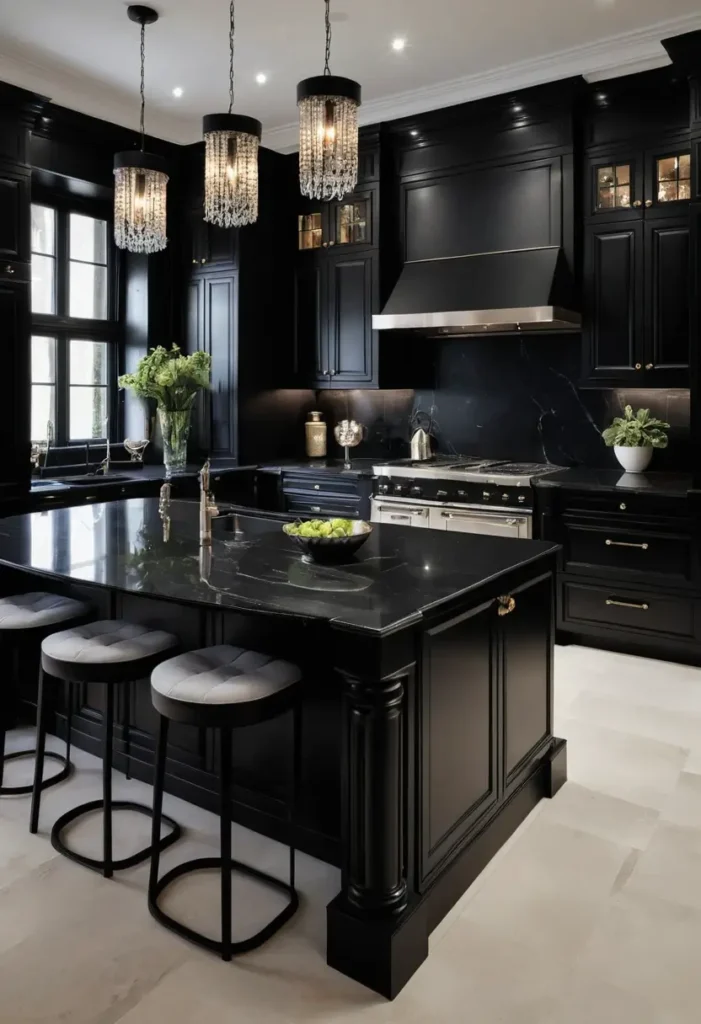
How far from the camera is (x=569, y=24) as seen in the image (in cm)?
427

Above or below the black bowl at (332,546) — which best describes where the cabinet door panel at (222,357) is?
above

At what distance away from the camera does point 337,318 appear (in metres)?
5.88

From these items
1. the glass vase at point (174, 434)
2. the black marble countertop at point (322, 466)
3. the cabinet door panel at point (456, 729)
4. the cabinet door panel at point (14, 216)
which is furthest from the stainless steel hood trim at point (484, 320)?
the cabinet door panel at point (456, 729)

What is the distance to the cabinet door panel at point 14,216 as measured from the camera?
448 cm

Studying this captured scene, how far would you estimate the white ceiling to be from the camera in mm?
4098

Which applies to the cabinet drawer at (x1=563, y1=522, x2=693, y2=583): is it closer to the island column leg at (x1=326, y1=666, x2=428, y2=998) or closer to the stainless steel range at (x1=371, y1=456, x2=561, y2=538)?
the stainless steel range at (x1=371, y1=456, x2=561, y2=538)

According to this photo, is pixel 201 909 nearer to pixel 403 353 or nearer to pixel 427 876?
pixel 427 876

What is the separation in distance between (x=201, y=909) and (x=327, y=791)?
47 centimetres

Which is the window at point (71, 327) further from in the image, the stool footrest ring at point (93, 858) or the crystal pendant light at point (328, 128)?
the crystal pendant light at point (328, 128)

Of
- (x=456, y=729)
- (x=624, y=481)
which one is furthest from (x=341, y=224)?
(x=456, y=729)

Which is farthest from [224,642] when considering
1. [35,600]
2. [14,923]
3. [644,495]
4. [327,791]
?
[644,495]

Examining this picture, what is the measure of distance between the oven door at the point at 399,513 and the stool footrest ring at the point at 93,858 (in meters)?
2.69

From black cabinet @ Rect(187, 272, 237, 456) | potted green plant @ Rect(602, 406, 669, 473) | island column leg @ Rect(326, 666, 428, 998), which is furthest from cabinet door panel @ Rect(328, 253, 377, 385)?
island column leg @ Rect(326, 666, 428, 998)

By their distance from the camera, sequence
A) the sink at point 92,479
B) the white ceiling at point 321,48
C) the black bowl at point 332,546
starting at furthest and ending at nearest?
the sink at point 92,479, the white ceiling at point 321,48, the black bowl at point 332,546
